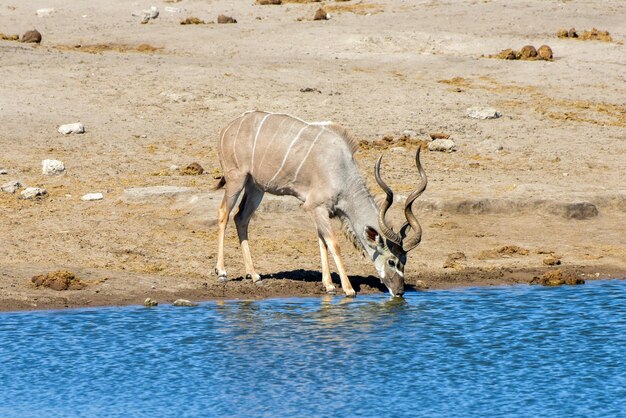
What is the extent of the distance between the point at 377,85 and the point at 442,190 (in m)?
7.49

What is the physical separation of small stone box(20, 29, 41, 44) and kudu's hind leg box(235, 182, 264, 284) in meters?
15.5

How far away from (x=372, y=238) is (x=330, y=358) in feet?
10.8

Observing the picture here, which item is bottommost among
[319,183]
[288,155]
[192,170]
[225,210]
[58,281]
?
[192,170]

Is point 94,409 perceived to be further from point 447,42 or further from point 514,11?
point 514,11

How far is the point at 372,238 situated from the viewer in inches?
585

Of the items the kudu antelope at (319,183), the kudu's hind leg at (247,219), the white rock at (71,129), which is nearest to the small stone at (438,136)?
the white rock at (71,129)

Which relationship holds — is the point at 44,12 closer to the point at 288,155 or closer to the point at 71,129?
the point at 71,129

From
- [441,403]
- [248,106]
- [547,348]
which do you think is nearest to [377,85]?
[248,106]

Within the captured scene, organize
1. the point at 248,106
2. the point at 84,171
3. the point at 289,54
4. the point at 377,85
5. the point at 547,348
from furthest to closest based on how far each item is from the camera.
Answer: the point at 289,54 → the point at 377,85 → the point at 248,106 → the point at 84,171 → the point at 547,348

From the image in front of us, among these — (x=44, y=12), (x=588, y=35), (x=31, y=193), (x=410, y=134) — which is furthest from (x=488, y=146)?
(x=44, y=12)

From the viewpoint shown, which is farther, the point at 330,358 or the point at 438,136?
the point at 438,136

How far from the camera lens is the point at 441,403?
1038 cm

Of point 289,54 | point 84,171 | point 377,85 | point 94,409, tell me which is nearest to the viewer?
point 94,409

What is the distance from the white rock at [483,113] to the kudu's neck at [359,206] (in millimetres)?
8477
